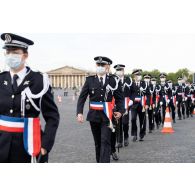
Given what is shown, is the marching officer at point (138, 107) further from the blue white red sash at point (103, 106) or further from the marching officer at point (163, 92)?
the blue white red sash at point (103, 106)

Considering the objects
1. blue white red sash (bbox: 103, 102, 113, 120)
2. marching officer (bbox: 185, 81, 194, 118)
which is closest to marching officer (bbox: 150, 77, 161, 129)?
marching officer (bbox: 185, 81, 194, 118)

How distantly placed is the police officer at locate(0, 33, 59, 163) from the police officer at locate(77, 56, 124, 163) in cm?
336

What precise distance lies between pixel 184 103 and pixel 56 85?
11667 cm

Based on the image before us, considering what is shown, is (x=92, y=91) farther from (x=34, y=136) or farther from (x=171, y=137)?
(x=171, y=137)

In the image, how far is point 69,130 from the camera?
16969 millimetres

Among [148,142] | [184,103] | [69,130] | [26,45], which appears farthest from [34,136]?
[184,103]

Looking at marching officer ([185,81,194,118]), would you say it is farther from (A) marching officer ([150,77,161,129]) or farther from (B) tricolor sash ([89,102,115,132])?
(B) tricolor sash ([89,102,115,132])

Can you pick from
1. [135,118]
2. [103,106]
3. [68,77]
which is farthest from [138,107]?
[68,77]

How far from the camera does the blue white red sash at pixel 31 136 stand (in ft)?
16.3

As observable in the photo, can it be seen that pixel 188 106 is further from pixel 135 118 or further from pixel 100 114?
pixel 100 114

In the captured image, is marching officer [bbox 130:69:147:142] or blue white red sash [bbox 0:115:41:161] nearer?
blue white red sash [bbox 0:115:41:161]

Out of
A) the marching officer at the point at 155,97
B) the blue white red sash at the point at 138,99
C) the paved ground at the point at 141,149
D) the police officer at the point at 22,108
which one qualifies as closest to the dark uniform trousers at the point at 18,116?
the police officer at the point at 22,108

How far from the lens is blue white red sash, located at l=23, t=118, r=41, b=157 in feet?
16.3

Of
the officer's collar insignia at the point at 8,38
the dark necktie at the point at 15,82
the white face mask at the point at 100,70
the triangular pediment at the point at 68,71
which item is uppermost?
the triangular pediment at the point at 68,71
